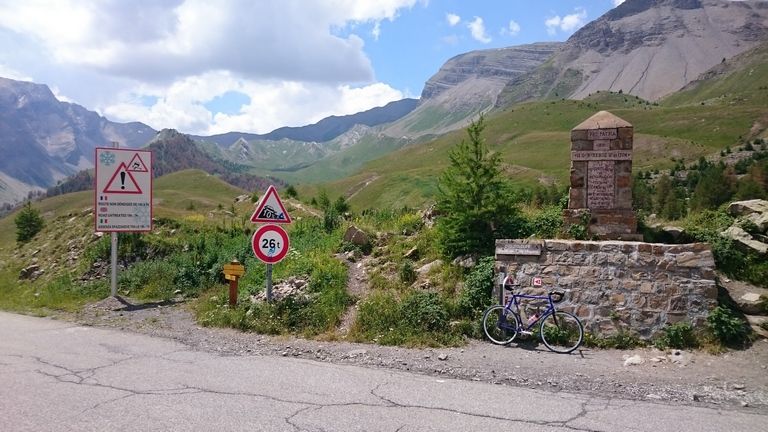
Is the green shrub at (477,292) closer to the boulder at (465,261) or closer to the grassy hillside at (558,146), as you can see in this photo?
the boulder at (465,261)

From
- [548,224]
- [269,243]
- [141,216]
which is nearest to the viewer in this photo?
[269,243]

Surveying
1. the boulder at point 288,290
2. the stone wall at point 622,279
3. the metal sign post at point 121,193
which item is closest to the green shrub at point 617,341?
the stone wall at point 622,279

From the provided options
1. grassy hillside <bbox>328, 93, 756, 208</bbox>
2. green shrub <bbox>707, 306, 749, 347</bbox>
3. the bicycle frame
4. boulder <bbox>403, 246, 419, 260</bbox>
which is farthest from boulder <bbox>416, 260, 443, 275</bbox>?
grassy hillside <bbox>328, 93, 756, 208</bbox>

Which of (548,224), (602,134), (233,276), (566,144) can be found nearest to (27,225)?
(233,276)

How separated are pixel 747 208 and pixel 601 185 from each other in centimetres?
338

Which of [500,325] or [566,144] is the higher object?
[566,144]

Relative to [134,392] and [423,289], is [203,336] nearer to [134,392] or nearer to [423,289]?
[134,392]

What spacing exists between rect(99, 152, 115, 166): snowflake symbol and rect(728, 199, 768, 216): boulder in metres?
15.7

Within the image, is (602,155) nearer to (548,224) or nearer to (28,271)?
(548,224)

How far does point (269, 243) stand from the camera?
11.4m

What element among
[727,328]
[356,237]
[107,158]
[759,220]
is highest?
[107,158]

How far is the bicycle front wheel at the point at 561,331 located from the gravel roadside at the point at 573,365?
0.27 meters

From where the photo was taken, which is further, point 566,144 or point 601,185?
point 566,144

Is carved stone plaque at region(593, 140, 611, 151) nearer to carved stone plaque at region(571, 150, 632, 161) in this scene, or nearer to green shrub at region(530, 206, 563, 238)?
carved stone plaque at region(571, 150, 632, 161)
